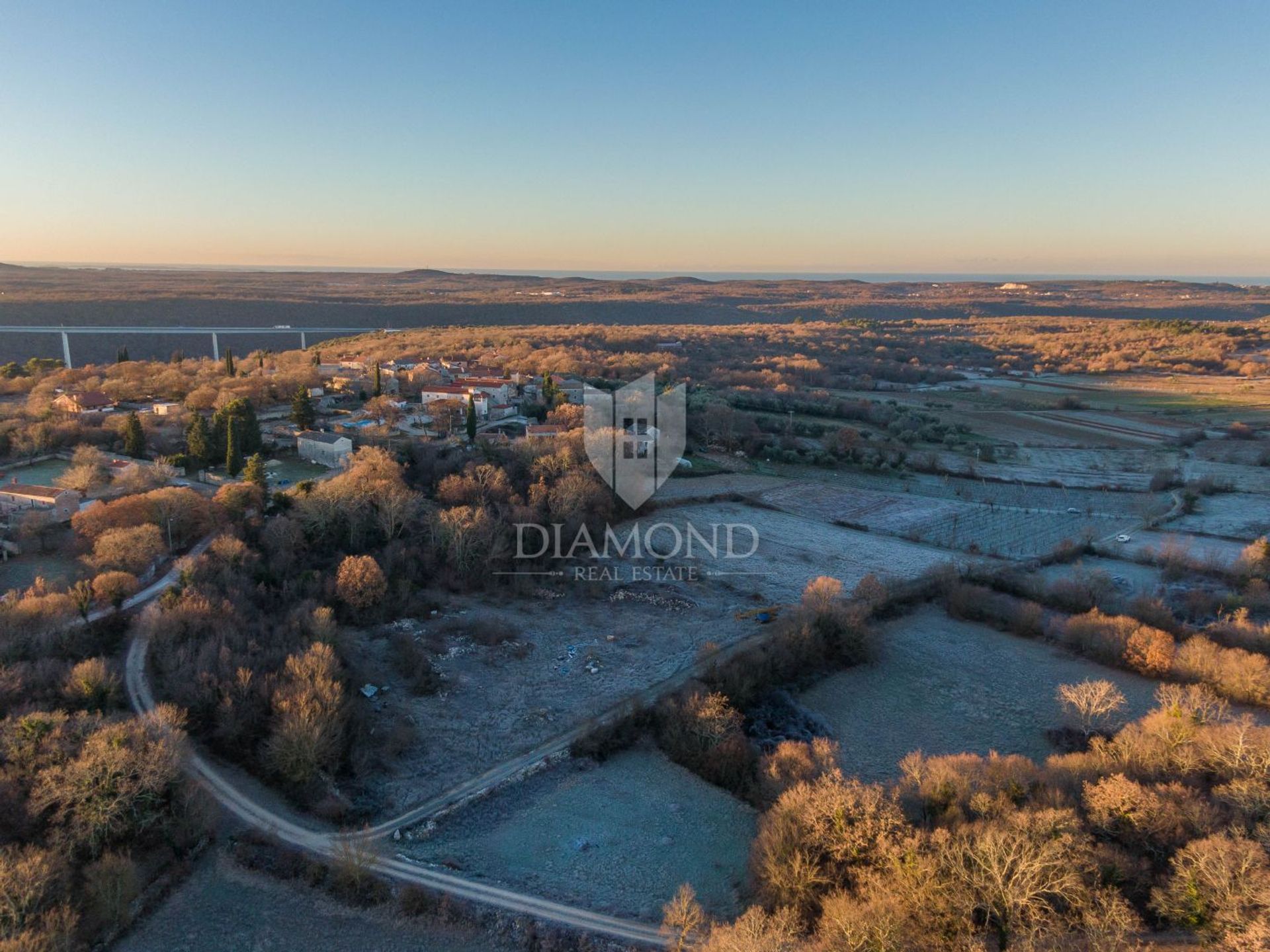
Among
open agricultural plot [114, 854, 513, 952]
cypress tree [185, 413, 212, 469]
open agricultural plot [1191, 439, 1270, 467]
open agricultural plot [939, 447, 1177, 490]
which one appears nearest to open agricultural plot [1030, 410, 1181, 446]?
open agricultural plot [1191, 439, 1270, 467]

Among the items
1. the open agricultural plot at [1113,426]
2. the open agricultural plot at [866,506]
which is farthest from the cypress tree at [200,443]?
the open agricultural plot at [1113,426]

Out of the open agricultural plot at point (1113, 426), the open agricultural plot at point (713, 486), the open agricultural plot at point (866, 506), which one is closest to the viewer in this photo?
the open agricultural plot at point (866, 506)

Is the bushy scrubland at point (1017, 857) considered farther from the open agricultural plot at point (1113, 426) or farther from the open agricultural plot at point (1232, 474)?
the open agricultural plot at point (1113, 426)

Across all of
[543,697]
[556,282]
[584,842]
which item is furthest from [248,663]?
[556,282]

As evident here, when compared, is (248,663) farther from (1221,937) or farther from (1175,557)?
(1175,557)

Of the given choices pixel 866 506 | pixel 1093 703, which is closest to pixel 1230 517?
pixel 866 506

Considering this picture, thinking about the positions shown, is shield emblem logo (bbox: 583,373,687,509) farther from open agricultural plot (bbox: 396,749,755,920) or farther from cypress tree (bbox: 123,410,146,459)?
cypress tree (bbox: 123,410,146,459)
